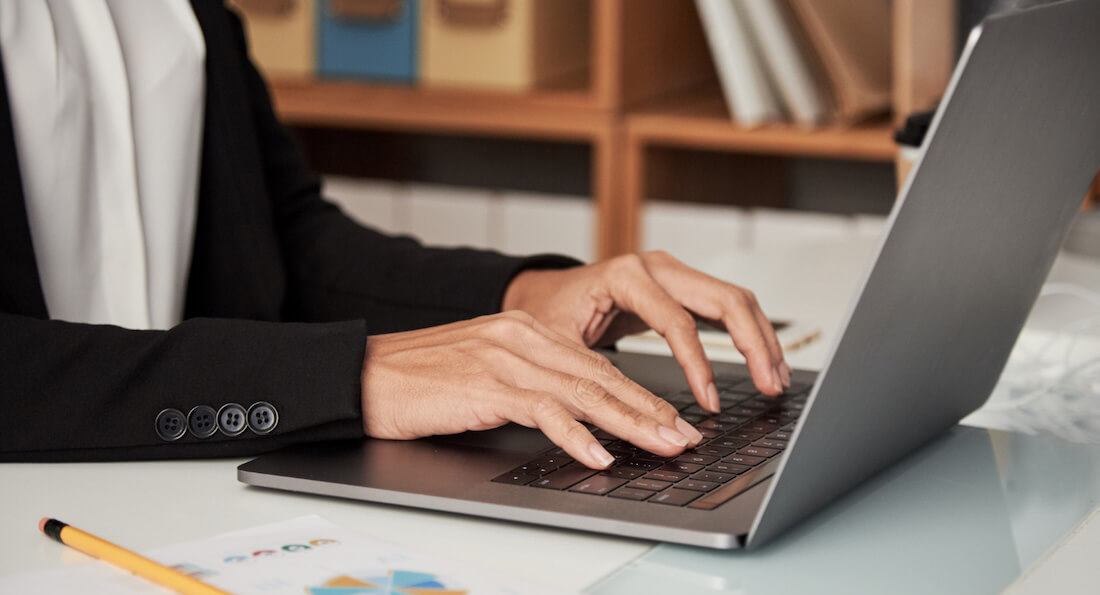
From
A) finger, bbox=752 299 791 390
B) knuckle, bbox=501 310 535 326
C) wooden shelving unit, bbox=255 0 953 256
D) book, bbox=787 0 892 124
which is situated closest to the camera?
knuckle, bbox=501 310 535 326

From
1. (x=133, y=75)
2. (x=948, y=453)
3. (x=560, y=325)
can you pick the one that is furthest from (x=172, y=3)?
(x=948, y=453)

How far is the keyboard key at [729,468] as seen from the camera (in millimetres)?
686

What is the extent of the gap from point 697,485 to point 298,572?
193 mm

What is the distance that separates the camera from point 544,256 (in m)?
1.04

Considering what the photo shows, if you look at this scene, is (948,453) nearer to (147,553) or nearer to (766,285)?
(147,553)

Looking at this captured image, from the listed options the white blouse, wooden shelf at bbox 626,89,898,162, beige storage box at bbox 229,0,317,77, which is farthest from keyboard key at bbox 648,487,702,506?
beige storage box at bbox 229,0,317,77

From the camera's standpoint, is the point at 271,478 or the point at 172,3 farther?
the point at 172,3

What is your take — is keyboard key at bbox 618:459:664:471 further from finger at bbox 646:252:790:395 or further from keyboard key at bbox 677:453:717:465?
finger at bbox 646:252:790:395

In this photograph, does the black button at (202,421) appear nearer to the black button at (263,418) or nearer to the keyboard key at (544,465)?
the black button at (263,418)

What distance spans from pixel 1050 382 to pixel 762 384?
25cm

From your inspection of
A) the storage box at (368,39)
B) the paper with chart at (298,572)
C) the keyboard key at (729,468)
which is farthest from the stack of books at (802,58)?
the paper with chart at (298,572)

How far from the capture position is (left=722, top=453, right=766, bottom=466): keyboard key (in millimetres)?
706

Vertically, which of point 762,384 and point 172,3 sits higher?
point 172,3

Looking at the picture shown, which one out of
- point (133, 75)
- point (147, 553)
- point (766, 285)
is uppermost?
point (133, 75)
